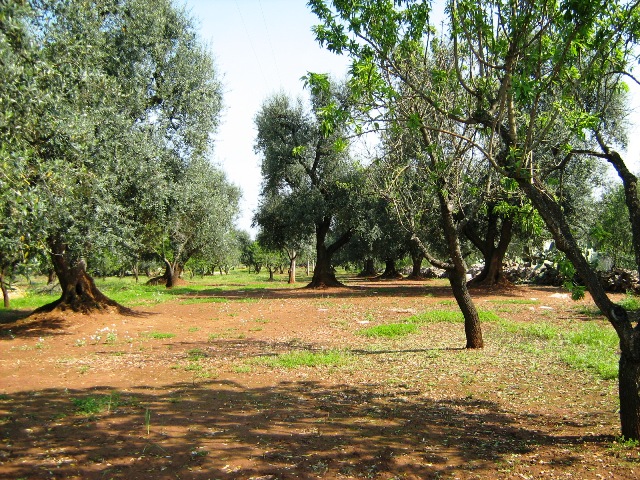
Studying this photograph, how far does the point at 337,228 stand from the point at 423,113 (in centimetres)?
2427

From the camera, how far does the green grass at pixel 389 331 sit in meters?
14.1

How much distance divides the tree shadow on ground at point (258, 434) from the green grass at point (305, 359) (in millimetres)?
1911

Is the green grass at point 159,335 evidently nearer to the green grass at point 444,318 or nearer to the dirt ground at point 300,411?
the dirt ground at point 300,411

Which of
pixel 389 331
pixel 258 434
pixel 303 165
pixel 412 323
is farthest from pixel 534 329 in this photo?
pixel 303 165

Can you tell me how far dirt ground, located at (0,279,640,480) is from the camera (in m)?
5.24

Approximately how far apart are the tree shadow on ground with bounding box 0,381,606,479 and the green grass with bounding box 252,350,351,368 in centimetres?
191

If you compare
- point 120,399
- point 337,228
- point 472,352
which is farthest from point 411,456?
point 337,228

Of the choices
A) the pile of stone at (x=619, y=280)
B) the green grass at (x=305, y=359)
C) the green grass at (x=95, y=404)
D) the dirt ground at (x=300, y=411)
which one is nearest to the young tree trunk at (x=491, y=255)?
the pile of stone at (x=619, y=280)

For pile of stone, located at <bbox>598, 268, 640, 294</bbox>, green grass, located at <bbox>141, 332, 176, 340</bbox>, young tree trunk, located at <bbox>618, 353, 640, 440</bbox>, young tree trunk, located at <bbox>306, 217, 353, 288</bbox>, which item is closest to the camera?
young tree trunk, located at <bbox>618, 353, 640, 440</bbox>

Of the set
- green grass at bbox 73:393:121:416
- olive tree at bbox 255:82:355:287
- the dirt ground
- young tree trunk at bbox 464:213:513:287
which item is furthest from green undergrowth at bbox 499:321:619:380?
olive tree at bbox 255:82:355:287

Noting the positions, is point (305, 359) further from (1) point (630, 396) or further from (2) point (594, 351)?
(1) point (630, 396)

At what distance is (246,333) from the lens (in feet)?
50.1

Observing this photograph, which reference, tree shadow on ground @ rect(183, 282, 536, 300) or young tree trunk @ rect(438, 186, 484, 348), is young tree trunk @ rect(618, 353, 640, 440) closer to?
young tree trunk @ rect(438, 186, 484, 348)

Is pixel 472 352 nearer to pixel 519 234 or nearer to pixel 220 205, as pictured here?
pixel 220 205
